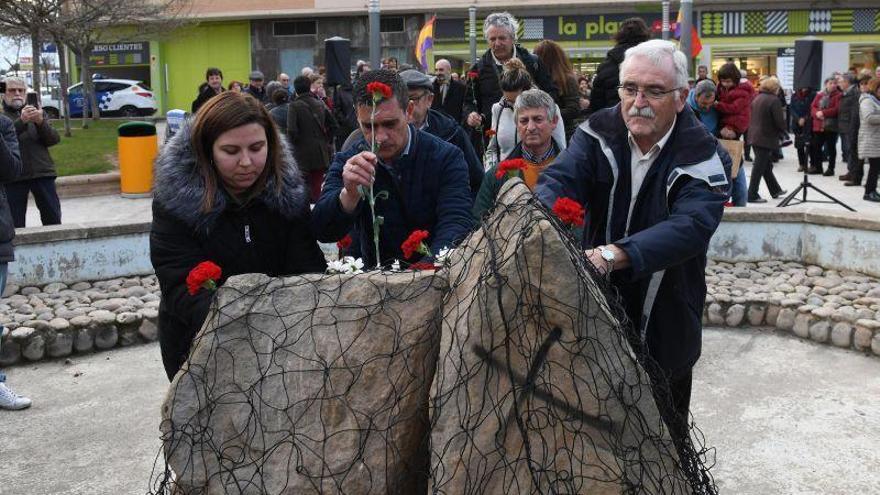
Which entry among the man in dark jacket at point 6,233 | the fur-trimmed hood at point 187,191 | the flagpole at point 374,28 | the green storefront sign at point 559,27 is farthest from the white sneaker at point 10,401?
the green storefront sign at point 559,27

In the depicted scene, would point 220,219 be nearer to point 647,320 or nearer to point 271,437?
point 271,437

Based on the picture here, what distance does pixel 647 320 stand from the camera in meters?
3.61

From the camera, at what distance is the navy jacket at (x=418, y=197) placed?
13.9ft

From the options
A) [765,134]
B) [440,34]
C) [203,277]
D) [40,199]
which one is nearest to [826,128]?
[765,134]

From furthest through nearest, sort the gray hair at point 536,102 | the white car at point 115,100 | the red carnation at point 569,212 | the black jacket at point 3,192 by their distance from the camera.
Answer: the white car at point 115,100, the black jacket at point 3,192, the gray hair at point 536,102, the red carnation at point 569,212

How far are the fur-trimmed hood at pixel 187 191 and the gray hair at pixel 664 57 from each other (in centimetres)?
134

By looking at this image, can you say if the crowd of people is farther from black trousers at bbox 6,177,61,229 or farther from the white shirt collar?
black trousers at bbox 6,177,61,229

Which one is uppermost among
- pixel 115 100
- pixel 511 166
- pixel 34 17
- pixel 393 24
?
pixel 393 24

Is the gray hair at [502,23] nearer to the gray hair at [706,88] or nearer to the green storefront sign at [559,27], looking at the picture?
the gray hair at [706,88]

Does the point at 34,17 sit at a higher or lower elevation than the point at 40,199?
higher

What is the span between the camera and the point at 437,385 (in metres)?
2.72

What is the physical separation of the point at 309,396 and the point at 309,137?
10532mm

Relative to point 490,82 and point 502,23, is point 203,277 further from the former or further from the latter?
point 490,82

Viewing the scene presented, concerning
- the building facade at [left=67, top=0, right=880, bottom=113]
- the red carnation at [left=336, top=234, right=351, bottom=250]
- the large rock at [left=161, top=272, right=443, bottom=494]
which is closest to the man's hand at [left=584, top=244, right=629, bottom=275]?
the large rock at [left=161, top=272, right=443, bottom=494]
